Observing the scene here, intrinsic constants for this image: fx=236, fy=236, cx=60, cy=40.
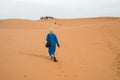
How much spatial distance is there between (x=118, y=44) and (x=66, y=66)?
499 cm

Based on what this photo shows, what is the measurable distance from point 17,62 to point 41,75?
1.42m

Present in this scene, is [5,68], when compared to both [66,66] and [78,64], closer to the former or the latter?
[66,66]

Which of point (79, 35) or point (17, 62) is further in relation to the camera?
point (79, 35)

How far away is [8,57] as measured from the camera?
8.61m

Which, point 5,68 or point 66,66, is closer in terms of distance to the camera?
point 5,68

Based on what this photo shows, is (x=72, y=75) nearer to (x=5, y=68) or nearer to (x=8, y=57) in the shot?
(x=5, y=68)

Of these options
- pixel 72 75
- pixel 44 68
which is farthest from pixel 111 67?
pixel 44 68

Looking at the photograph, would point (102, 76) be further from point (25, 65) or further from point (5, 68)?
point (5, 68)

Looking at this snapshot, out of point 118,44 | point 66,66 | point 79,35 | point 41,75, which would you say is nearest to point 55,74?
point 41,75

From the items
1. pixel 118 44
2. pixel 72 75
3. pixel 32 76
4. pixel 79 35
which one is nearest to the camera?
pixel 32 76

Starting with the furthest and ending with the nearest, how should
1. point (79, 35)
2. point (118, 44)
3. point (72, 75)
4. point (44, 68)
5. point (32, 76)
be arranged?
point (79, 35), point (118, 44), point (44, 68), point (72, 75), point (32, 76)

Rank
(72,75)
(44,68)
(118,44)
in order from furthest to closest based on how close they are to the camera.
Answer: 1. (118,44)
2. (44,68)
3. (72,75)

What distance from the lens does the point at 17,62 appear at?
8.09 metres

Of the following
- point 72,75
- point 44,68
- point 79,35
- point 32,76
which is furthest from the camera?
point 79,35
